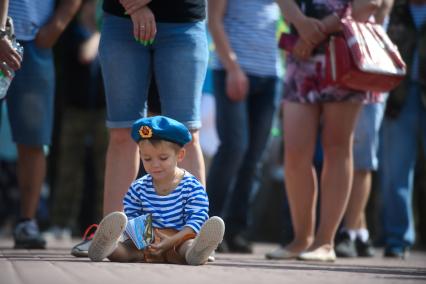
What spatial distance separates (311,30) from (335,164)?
805 mm

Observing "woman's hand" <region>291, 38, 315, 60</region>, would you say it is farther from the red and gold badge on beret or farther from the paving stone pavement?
the red and gold badge on beret

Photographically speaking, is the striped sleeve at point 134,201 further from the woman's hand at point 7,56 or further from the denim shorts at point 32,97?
the denim shorts at point 32,97

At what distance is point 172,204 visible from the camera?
19.0 feet

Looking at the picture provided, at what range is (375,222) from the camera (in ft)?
36.6

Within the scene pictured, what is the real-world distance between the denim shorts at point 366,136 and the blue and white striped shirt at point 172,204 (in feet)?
7.76

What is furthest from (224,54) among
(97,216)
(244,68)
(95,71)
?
(97,216)

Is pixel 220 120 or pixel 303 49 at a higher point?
pixel 303 49

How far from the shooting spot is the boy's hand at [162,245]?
5.68 m

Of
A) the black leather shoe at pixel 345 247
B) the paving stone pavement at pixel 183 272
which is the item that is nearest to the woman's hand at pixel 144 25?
the paving stone pavement at pixel 183 272

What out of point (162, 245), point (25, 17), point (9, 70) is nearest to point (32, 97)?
point (25, 17)

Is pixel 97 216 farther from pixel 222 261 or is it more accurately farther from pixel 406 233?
pixel 222 261

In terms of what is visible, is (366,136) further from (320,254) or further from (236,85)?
(320,254)

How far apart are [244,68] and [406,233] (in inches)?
65.5

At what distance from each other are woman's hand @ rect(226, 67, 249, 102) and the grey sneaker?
1525 mm
